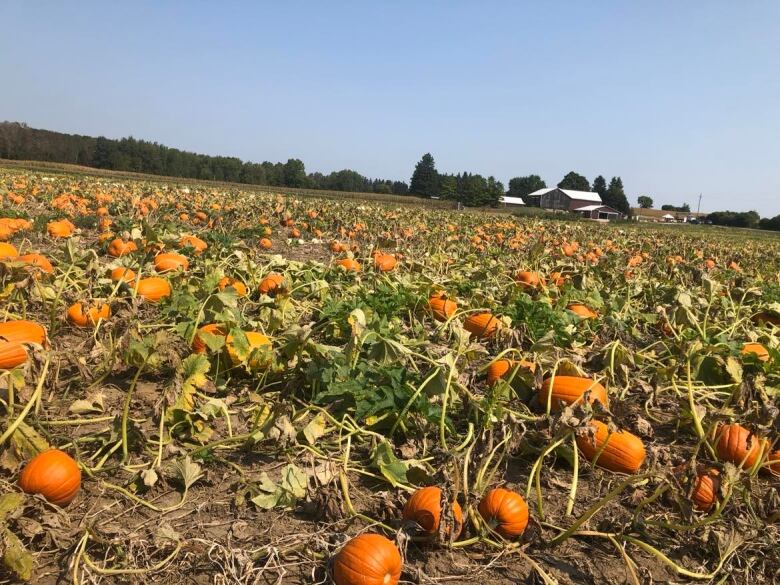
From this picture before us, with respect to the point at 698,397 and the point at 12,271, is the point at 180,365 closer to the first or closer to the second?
the point at 12,271

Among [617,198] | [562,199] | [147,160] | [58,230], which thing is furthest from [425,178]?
[58,230]

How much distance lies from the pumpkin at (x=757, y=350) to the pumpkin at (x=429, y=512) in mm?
2986

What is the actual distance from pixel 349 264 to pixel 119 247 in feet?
9.02

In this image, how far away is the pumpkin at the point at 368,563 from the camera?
1.92 m

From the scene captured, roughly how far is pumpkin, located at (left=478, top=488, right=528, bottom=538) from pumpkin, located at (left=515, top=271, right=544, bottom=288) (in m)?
3.85

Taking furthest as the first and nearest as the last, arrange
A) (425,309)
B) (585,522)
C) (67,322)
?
(425,309) < (67,322) < (585,522)

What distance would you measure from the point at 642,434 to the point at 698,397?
72cm

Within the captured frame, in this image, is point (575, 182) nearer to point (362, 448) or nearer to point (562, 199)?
point (562, 199)

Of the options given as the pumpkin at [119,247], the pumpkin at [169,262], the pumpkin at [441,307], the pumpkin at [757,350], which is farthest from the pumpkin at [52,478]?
the pumpkin at [119,247]

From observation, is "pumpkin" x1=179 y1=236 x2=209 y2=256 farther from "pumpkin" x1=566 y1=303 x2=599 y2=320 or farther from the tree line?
the tree line

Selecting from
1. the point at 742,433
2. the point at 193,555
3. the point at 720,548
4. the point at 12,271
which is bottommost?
the point at 193,555

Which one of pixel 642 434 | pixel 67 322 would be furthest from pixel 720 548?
pixel 67 322

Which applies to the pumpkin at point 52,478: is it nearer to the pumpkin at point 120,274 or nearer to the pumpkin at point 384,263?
the pumpkin at point 120,274

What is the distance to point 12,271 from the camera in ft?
12.5
